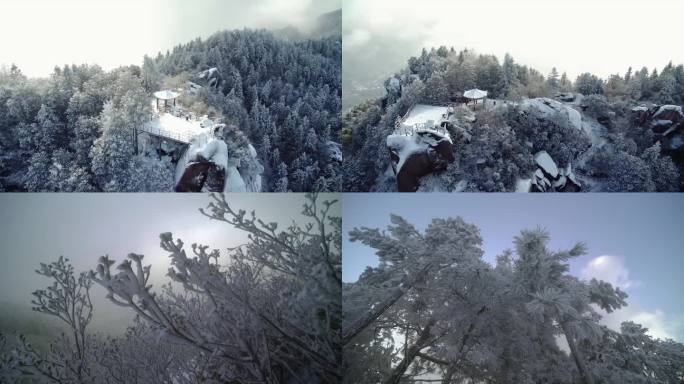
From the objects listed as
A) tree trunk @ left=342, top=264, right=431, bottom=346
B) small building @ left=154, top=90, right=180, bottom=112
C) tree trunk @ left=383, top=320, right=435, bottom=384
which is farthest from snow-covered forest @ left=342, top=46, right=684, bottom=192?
small building @ left=154, top=90, right=180, bottom=112

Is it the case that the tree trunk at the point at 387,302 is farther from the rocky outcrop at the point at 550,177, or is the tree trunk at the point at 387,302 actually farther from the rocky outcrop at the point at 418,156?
the rocky outcrop at the point at 550,177

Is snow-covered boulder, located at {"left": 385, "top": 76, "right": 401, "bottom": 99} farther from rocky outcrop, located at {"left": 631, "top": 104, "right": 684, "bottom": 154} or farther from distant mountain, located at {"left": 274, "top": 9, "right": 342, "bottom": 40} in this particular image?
rocky outcrop, located at {"left": 631, "top": 104, "right": 684, "bottom": 154}

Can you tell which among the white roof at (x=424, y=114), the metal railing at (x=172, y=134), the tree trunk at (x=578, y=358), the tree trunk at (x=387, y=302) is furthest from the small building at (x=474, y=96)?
the metal railing at (x=172, y=134)

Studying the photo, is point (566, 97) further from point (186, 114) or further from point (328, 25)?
point (186, 114)

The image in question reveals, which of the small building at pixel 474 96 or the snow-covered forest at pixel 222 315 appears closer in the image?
the snow-covered forest at pixel 222 315

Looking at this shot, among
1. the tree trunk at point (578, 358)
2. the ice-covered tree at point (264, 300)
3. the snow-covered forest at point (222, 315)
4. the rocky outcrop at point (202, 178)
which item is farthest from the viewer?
the rocky outcrop at point (202, 178)

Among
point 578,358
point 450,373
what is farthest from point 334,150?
point 578,358

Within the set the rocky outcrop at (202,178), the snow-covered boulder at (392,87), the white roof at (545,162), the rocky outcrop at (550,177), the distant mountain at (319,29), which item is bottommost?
the rocky outcrop at (202,178)
